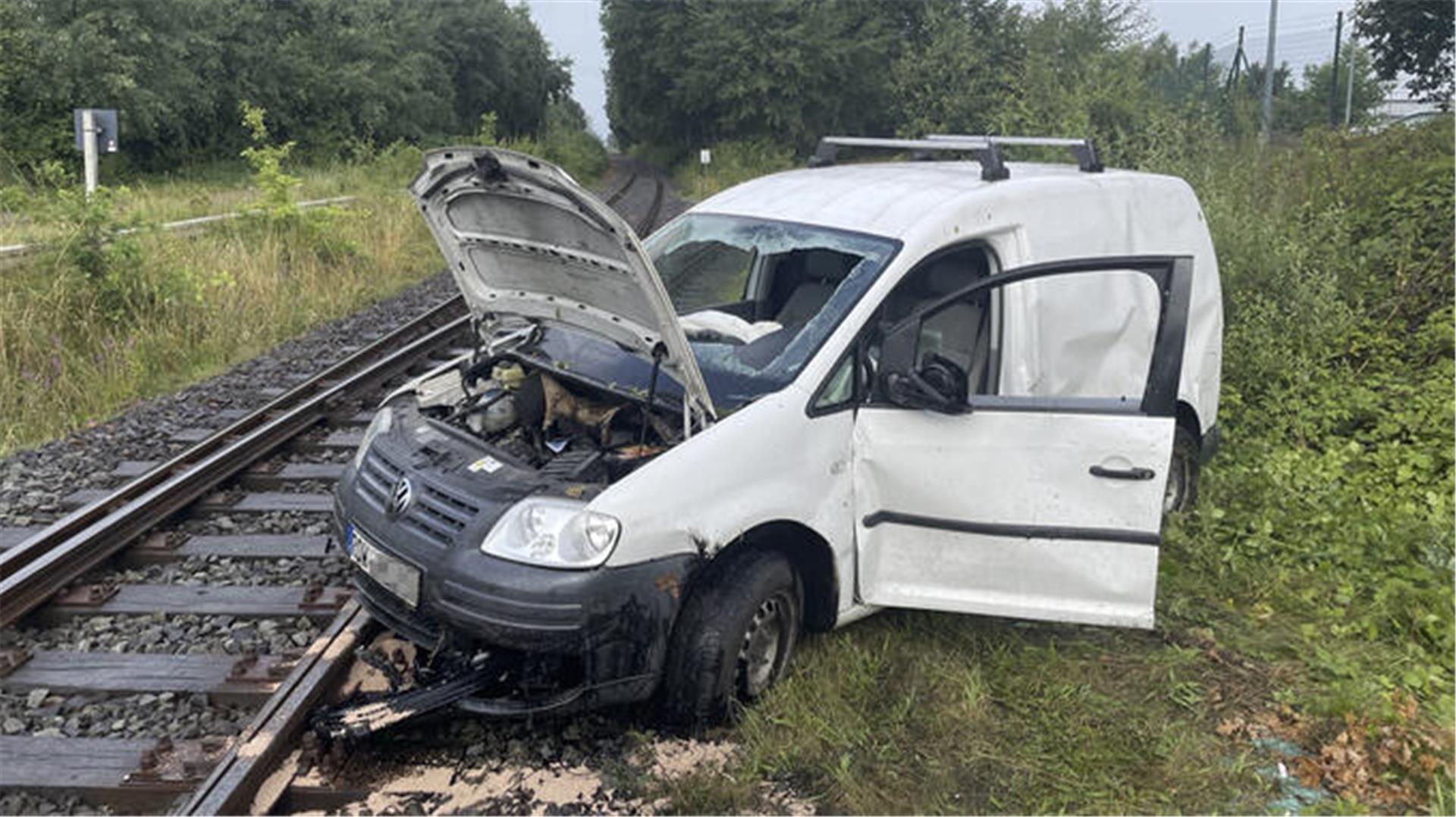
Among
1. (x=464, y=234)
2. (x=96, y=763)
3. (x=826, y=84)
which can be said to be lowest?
(x=96, y=763)

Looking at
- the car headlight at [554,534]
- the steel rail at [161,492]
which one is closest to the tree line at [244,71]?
the steel rail at [161,492]

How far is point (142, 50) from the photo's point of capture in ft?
94.4

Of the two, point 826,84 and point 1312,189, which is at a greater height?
point 826,84

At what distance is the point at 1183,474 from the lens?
568 centimetres

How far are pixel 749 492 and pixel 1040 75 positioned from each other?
66.1 ft

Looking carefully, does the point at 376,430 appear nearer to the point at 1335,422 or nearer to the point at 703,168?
the point at 1335,422

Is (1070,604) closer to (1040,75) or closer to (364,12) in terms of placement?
(1040,75)

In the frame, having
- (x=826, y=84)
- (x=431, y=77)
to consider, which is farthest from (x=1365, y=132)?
(x=431, y=77)

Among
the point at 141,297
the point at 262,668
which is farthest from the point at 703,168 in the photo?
the point at 262,668

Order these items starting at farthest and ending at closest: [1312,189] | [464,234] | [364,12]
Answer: [364,12]
[1312,189]
[464,234]

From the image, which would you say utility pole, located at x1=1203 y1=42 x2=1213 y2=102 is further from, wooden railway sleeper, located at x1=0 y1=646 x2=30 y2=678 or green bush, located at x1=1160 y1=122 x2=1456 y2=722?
wooden railway sleeper, located at x1=0 y1=646 x2=30 y2=678

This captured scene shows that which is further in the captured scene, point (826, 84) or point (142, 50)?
point (826, 84)

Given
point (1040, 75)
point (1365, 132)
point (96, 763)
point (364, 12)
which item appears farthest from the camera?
point (364, 12)

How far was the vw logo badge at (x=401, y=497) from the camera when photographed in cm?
368
